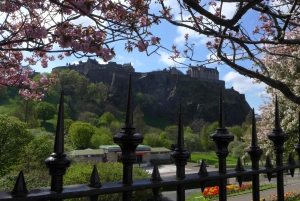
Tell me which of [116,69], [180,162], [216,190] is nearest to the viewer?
[180,162]

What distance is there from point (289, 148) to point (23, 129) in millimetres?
17410

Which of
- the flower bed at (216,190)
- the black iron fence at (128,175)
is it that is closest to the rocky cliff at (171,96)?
the flower bed at (216,190)

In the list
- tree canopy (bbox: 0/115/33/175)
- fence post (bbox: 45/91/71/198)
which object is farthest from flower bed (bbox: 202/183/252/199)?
fence post (bbox: 45/91/71/198)

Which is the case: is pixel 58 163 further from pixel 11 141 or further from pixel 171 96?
pixel 171 96

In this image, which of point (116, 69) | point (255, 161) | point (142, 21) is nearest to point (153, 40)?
point (142, 21)

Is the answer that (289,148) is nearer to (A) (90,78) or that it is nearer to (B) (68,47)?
(B) (68,47)

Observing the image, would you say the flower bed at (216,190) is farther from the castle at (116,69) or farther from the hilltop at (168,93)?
the castle at (116,69)

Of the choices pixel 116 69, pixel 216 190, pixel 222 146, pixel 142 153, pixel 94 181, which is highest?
pixel 116 69

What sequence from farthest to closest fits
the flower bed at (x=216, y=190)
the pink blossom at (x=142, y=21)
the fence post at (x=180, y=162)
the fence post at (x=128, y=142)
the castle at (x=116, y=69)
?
1. the castle at (x=116, y=69)
2. the flower bed at (x=216, y=190)
3. the pink blossom at (x=142, y=21)
4. the fence post at (x=180, y=162)
5. the fence post at (x=128, y=142)

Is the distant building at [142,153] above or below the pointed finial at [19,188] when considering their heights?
below

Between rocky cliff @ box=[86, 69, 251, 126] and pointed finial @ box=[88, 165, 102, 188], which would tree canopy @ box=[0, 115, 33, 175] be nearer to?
pointed finial @ box=[88, 165, 102, 188]

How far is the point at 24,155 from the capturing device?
20078 mm

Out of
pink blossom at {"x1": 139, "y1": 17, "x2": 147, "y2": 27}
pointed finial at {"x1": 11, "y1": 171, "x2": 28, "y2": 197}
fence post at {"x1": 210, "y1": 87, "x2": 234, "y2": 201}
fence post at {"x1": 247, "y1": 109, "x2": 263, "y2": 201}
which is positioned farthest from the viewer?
pink blossom at {"x1": 139, "y1": 17, "x2": 147, "y2": 27}

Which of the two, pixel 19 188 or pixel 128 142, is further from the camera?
pixel 128 142
